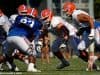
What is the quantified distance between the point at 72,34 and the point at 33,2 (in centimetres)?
786

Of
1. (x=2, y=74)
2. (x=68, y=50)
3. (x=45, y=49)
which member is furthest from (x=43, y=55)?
(x=2, y=74)

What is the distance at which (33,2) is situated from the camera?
71.2 ft

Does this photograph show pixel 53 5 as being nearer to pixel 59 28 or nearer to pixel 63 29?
pixel 63 29

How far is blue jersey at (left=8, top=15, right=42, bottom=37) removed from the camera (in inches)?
507

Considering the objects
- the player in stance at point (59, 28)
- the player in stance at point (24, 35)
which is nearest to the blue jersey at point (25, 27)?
the player in stance at point (24, 35)

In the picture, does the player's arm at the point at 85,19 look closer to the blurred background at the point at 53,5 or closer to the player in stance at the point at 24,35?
the player in stance at the point at 24,35

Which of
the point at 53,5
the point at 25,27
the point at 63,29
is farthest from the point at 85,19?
the point at 53,5

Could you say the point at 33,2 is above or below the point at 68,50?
above

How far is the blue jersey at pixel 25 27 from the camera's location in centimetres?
1288

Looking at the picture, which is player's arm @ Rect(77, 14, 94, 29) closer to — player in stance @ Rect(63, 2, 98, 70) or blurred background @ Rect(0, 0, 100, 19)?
player in stance @ Rect(63, 2, 98, 70)

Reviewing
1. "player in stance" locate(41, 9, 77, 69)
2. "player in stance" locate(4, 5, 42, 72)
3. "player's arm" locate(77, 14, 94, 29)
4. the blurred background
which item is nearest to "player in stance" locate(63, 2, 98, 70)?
"player's arm" locate(77, 14, 94, 29)

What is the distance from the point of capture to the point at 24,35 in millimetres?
12914

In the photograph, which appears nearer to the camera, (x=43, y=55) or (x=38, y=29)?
(x=38, y=29)

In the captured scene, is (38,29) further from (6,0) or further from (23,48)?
(6,0)
